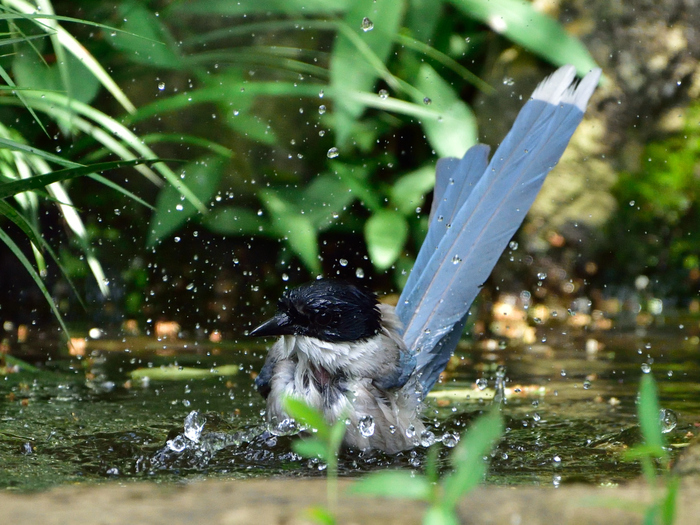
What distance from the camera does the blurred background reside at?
5.66 meters

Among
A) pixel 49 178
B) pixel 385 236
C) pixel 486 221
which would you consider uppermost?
pixel 385 236

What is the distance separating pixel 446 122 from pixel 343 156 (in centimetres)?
77

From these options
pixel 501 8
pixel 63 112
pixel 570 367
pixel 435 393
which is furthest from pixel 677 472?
pixel 501 8

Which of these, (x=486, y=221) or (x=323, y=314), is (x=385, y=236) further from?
(x=323, y=314)

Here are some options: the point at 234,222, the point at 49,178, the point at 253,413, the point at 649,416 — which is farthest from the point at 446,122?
the point at 649,416

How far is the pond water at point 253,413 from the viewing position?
9.39ft

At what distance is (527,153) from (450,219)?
439 millimetres

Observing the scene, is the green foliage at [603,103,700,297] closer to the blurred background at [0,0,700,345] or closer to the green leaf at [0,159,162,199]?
the blurred background at [0,0,700,345]

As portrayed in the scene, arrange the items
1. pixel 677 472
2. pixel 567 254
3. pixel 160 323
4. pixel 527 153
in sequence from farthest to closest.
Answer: pixel 567 254
pixel 160 323
pixel 527 153
pixel 677 472

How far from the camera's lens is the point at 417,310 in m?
3.73

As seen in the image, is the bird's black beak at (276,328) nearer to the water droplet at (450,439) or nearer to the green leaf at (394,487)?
the water droplet at (450,439)

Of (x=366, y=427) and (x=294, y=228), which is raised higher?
(x=294, y=228)

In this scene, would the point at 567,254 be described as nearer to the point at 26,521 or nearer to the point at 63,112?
the point at 63,112

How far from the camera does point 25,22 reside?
4762 millimetres
